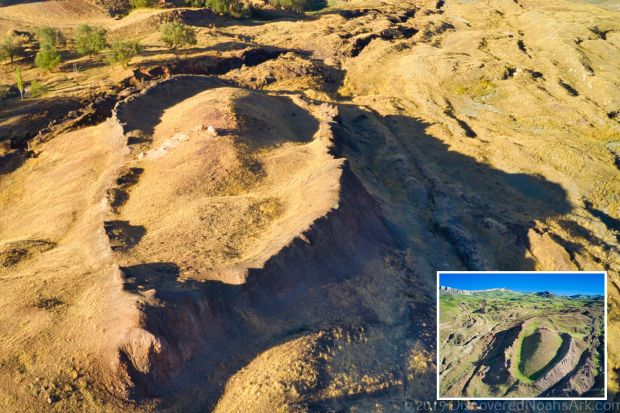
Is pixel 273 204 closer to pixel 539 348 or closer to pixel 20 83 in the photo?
pixel 539 348

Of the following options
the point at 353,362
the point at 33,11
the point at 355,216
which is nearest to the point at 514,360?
the point at 353,362

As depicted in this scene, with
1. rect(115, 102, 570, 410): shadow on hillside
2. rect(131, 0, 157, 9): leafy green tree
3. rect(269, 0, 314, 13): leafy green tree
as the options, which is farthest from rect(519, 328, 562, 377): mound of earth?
rect(269, 0, 314, 13): leafy green tree

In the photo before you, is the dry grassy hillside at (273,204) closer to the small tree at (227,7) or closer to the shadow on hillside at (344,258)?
the shadow on hillside at (344,258)

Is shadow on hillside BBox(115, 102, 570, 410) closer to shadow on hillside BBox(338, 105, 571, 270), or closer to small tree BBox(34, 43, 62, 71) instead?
shadow on hillside BBox(338, 105, 571, 270)

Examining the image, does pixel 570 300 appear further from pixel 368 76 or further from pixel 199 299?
pixel 368 76

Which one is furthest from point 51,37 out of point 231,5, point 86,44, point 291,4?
point 291,4

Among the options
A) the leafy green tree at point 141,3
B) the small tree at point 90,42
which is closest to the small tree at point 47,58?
the small tree at point 90,42
